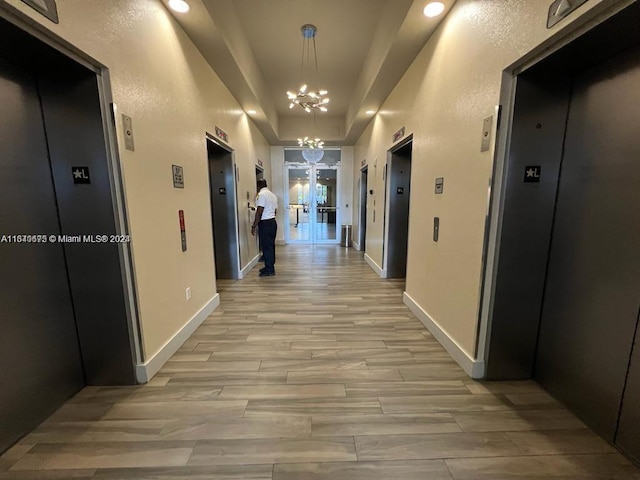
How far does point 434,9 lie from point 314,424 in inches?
130

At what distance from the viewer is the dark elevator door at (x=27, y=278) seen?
1.41m

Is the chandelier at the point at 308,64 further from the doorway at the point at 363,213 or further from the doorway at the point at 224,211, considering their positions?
the doorway at the point at 363,213

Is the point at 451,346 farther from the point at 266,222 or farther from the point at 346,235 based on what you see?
the point at 346,235

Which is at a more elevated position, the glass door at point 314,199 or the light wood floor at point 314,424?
the glass door at point 314,199

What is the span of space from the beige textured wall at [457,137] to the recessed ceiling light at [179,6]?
226cm

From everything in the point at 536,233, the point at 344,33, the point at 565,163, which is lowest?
the point at 536,233

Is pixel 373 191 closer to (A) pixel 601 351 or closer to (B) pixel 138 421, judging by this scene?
(A) pixel 601 351

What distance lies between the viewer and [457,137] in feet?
7.21

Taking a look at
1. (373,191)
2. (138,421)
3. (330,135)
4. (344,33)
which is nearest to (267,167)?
(330,135)

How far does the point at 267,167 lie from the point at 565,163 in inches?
251

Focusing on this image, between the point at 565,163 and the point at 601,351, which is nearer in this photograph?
the point at 601,351

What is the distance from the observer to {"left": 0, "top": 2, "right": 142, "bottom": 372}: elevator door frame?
1.29 meters

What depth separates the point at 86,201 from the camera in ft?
5.53

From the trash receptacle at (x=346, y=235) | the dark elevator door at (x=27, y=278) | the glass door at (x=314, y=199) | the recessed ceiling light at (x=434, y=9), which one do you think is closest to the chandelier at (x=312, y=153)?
the glass door at (x=314, y=199)
